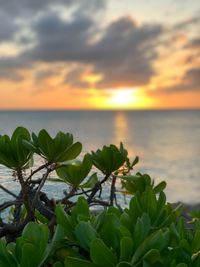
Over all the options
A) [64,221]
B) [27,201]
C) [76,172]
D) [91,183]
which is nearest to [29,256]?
[64,221]

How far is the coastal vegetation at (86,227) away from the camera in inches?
48.0

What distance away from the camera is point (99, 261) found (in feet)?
3.93

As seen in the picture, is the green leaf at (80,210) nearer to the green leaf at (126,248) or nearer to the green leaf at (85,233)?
the green leaf at (85,233)

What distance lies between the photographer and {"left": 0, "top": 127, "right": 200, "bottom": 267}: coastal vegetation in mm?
1220

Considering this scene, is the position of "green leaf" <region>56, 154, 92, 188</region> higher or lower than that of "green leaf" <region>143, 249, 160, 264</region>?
higher

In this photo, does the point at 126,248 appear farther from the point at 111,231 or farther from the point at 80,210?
the point at 80,210

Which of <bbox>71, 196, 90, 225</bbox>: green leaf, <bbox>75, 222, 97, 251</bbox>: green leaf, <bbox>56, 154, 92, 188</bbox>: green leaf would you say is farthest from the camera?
<bbox>56, 154, 92, 188</bbox>: green leaf

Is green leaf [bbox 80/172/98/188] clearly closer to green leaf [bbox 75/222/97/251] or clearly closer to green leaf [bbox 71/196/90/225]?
green leaf [bbox 71/196/90/225]

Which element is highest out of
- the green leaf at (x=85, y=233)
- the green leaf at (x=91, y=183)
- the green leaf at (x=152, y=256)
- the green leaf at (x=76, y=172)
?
the green leaf at (x=76, y=172)

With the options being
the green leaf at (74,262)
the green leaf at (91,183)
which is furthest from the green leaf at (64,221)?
the green leaf at (91,183)

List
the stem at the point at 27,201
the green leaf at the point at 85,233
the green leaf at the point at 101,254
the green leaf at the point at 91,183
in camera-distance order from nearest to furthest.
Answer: the green leaf at the point at 101,254 < the green leaf at the point at 85,233 < the stem at the point at 27,201 < the green leaf at the point at 91,183

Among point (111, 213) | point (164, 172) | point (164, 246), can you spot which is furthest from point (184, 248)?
point (164, 172)

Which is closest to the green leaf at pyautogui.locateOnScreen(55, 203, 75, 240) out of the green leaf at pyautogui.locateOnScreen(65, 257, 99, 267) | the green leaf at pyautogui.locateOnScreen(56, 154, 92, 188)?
the green leaf at pyautogui.locateOnScreen(65, 257, 99, 267)

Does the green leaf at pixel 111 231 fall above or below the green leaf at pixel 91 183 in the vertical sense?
below
